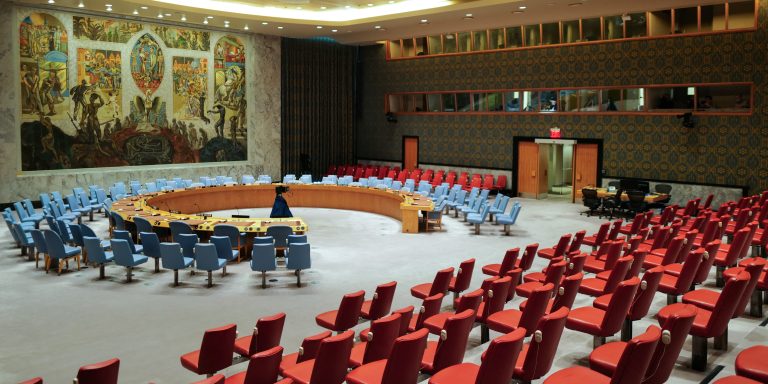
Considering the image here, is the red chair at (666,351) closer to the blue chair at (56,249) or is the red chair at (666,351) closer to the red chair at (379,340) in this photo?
the red chair at (379,340)

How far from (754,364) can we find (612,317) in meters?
1.36

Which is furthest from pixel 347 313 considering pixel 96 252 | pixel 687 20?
pixel 687 20

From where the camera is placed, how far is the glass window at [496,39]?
23.4m

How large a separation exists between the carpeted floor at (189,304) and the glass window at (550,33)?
924 cm

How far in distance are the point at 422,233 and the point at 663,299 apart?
7.28m

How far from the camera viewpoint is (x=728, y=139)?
18.8 meters

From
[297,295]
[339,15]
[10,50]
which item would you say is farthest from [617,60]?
[10,50]

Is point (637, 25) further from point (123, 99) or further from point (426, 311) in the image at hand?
point (426, 311)

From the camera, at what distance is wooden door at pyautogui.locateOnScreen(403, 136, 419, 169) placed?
26.7m

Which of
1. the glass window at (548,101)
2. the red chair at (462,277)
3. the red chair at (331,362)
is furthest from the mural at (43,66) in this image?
the red chair at (331,362)

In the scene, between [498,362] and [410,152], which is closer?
[498,362]

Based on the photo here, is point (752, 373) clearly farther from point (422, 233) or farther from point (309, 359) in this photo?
point (422, 233)

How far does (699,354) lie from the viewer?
609cm

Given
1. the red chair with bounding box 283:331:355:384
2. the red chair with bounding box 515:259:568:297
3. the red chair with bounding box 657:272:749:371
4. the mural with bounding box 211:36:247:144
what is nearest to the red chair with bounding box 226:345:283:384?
the red chair with bounding box 283:331:355:384
